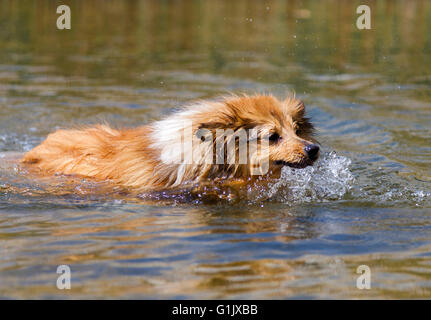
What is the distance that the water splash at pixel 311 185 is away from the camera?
6.98 metres

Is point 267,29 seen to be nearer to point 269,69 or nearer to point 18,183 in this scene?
point 269,69

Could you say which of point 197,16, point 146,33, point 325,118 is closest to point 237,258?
point 325,118

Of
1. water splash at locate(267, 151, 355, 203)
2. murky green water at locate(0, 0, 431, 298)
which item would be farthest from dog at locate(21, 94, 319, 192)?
murky green water at locate(0, 0, 431, 298)

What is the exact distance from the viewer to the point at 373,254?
5516 mm

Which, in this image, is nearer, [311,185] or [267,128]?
[267,128]

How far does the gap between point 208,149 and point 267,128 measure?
2.01ft

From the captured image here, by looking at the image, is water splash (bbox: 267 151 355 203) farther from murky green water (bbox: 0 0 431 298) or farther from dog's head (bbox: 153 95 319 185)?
dog's head (bbox: 153 95 319 185)

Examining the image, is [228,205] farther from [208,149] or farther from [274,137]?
[274,137]

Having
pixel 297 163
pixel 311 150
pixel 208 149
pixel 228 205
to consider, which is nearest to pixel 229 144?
pixel 208 149

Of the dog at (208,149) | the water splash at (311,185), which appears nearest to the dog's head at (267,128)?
the dog at (208,149)

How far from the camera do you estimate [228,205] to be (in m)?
6.77

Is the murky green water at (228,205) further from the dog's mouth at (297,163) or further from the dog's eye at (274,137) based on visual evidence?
the dog's eye at (274,137)

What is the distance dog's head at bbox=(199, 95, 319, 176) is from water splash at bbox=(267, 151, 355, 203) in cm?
18
